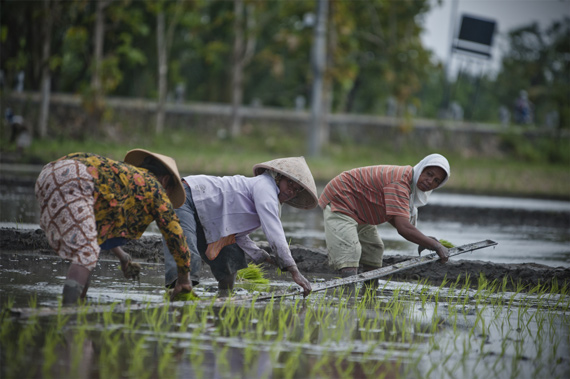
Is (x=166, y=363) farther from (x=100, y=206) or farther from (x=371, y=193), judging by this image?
(x=371, y=193)

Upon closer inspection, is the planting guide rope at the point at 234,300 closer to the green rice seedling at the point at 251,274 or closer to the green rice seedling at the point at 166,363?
the green rice seedling at the point at 251,274

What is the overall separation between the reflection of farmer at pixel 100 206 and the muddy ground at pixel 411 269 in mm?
2467

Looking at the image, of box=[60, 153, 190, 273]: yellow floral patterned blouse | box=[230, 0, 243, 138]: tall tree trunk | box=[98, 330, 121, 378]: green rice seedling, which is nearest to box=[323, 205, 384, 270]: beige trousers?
box=[60, 153, 190, 273]: yellow floral patterned blouse

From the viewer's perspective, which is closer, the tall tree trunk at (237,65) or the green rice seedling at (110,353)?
the green rice seedling at (110,353)

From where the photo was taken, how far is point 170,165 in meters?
5.34

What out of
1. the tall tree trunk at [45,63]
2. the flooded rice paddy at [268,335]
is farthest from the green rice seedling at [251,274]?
the tall tree trunk at [45,63]

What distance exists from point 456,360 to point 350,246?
2.32 meters

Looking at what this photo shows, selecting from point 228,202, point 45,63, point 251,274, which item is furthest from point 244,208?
point 45,63

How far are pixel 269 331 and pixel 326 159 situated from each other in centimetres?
1665

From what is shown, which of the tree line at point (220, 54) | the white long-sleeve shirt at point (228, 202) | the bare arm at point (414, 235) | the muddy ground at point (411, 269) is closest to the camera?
the white long-sleeve shirt at point (228, 202)

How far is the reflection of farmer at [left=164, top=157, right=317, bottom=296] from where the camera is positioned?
5840mm

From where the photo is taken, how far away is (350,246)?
270 inches

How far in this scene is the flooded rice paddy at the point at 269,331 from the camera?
416cm

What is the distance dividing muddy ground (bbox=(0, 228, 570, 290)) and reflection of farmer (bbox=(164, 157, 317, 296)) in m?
1.64
